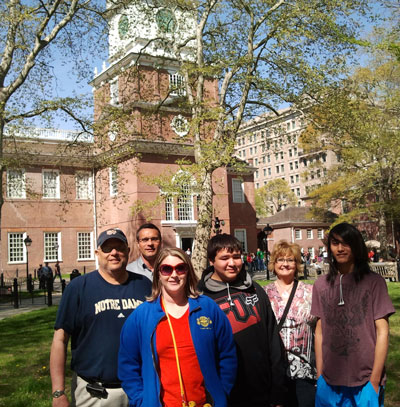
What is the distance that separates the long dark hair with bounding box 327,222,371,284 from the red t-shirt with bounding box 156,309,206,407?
143 cm

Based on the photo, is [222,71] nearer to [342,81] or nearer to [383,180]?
[342,81]

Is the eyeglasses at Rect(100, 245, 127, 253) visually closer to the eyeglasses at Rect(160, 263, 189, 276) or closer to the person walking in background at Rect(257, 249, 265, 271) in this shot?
the eyeglasses at Rect(160, 263, 189, 276)

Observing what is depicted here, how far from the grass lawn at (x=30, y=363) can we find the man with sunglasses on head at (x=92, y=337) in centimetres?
301

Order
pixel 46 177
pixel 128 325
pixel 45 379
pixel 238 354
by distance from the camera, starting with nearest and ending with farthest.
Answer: pixel 128 325 → pixel 238 354 → pixel 45 379 → pixel 46 177

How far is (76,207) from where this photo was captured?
38.8 m

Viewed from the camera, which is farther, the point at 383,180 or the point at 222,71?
the point at 383,180

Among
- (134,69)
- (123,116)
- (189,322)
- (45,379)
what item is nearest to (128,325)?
(189,322)

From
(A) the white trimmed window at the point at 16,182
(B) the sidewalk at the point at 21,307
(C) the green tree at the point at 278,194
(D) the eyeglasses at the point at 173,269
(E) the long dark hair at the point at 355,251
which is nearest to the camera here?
(D) the eyeglasses at the point at 173,269

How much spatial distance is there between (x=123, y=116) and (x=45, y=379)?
12.3m

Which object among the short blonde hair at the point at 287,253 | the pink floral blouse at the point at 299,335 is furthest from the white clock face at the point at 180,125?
the pink floral blouse at the point at 299,335

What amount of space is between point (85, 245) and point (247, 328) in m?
37.0

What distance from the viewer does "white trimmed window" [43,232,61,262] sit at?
120 feet

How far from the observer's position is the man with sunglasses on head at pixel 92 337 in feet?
10.8

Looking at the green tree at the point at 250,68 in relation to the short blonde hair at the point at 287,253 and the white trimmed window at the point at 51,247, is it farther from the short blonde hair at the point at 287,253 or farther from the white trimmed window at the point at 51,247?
the white trimmed window at the point at 51,247
